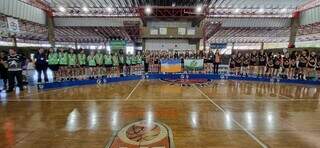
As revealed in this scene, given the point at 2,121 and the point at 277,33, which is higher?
the point at 277,33

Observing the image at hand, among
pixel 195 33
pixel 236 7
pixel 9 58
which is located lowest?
pixel 9 58

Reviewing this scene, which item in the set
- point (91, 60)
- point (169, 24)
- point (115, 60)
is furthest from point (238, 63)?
point (169, 24)

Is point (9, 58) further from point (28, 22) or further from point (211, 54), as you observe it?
point (28, 22)

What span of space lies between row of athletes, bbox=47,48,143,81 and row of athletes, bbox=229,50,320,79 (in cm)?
709

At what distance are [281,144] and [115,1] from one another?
2462cm

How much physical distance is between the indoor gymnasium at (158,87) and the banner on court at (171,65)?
0.07 metres

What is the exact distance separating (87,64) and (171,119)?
387 inches

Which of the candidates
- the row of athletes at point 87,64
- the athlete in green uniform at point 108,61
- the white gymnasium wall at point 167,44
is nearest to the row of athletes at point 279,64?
the row of athletes at point 87,64

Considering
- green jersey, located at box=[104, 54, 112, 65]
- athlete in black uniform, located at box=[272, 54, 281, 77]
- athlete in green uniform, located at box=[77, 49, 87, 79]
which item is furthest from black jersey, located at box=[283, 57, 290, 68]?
athlete in green uniform, located at box=[77, 49, 87, 79]

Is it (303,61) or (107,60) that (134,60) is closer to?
(107,60)

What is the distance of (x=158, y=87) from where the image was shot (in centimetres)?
1273

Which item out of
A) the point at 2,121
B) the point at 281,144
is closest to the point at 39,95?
the point at 2,121

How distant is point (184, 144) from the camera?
180 inches

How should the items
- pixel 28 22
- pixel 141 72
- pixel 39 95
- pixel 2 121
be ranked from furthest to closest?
pixel 28 22 → pixel 141 72 → pixel 39 95 → pixel 2 121
